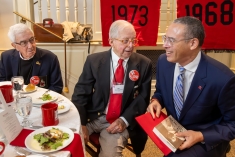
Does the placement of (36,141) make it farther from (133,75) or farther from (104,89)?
(133,75)

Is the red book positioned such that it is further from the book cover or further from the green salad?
the green salad

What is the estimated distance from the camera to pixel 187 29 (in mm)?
1443

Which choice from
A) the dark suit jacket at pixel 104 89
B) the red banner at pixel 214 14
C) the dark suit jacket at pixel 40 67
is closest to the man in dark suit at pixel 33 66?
the dark suit jacket at pixel 40 67

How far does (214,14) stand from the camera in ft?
9.39

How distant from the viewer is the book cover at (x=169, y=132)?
136cm

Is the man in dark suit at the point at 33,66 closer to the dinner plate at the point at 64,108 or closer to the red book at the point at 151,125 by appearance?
the dinner plate at the point at 64,108

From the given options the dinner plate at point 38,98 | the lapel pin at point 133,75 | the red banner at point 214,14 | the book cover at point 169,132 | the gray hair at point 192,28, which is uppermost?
the red banner at point 214,14

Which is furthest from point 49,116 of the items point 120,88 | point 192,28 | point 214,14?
point 214,14

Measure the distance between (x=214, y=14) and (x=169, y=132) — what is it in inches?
77.0

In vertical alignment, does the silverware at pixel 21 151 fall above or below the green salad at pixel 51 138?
below

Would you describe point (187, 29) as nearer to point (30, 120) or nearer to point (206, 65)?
point (206, 65)

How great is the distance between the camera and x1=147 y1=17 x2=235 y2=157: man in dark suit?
143cm

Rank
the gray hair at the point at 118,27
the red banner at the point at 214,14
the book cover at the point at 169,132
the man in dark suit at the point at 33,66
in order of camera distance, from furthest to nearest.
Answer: the red banner at the point at 214,14 → the man in dark suit at the point at 33,66 → the gray hair at the point at 118,27 → the book cover at the point at 169,132

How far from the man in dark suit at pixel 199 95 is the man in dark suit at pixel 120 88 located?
0.90ft
